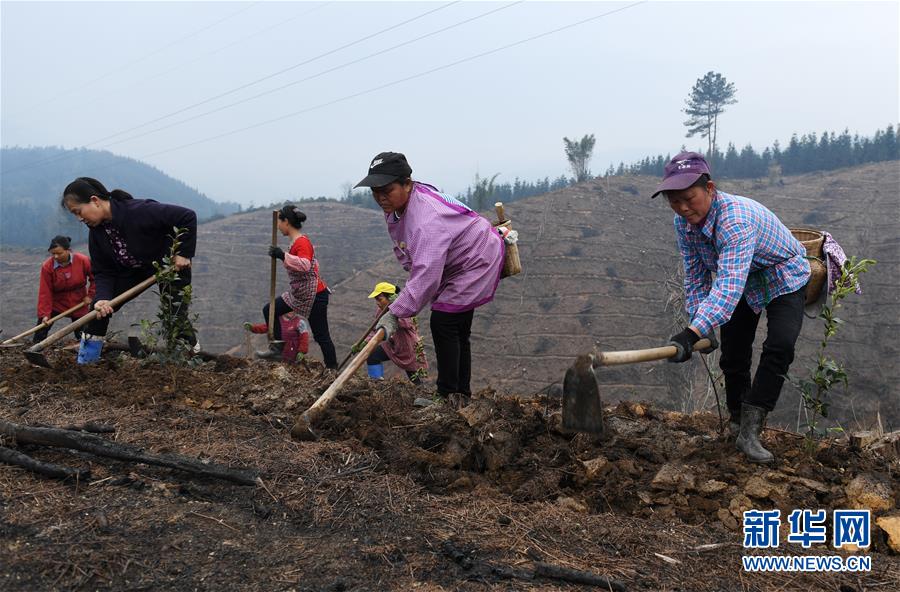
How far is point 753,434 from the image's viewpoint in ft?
10.1

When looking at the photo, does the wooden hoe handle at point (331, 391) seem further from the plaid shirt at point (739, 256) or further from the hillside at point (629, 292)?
the hillside at point (629, 292)

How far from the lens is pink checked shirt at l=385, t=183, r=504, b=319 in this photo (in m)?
3.45

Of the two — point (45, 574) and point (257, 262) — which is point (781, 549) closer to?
point (45, 574)

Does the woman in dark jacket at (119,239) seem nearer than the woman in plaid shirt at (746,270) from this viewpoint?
No

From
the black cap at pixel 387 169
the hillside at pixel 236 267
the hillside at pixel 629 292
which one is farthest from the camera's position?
the hillside at pixel 236 267

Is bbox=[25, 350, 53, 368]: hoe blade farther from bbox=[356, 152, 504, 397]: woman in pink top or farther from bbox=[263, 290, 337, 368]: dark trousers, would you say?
bbox=[356, 152, 504, 397]: woman in pink top

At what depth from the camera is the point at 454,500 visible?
2.65 meters

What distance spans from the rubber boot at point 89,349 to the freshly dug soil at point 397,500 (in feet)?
3.30

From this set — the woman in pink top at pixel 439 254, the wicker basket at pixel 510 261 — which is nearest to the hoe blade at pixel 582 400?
the woman in pink top at pixel 439 254

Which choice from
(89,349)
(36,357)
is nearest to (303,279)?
(89,349)

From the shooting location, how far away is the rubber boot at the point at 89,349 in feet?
16.4

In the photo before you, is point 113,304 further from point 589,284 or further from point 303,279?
point 589,284

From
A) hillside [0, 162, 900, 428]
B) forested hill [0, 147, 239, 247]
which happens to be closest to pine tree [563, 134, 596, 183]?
hillside [0, 162, 900, 428]

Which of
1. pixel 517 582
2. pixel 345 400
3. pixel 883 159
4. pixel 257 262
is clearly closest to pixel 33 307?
pixel 257 262
